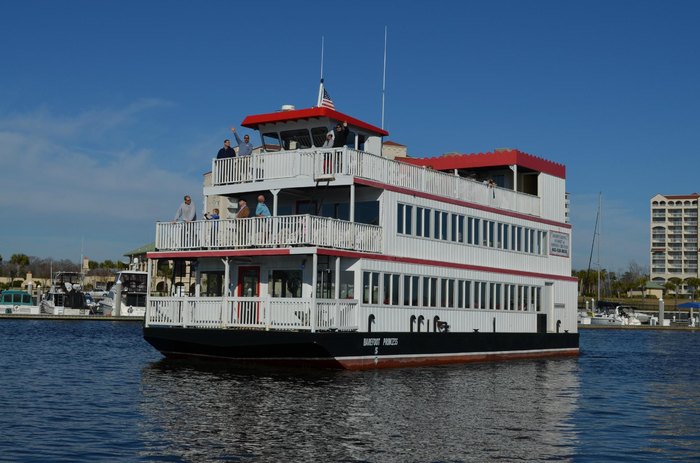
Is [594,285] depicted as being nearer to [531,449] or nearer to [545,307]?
[545,307]

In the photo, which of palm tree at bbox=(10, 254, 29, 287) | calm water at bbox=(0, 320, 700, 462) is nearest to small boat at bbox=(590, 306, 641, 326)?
calm water at bbox=(0, 320, 700, 462)

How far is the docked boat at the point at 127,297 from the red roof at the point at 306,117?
51.7 m

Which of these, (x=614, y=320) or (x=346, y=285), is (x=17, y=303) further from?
(x=614, y=320)

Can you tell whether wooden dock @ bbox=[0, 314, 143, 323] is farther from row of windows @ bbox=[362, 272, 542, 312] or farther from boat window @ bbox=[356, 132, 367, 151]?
boat window @ bbox=[356, 132, 367, 151]

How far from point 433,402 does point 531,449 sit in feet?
20.0

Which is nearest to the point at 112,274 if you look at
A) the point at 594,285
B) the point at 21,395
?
the point at 594,285

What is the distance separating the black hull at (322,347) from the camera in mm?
27109

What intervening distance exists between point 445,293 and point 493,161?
8.12 m

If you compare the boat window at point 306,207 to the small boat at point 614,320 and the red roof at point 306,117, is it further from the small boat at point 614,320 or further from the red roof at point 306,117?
the small boat at point 614,320

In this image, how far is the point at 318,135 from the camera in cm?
3216

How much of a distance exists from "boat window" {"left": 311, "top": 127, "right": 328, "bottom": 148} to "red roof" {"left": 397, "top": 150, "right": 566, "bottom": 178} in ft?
30.1

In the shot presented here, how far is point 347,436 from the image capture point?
16.4 metres

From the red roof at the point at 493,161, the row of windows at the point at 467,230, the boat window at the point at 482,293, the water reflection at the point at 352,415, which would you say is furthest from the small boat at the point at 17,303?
the water reflection at the point at 352,415

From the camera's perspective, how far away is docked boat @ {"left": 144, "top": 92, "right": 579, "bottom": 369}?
27.9 m
